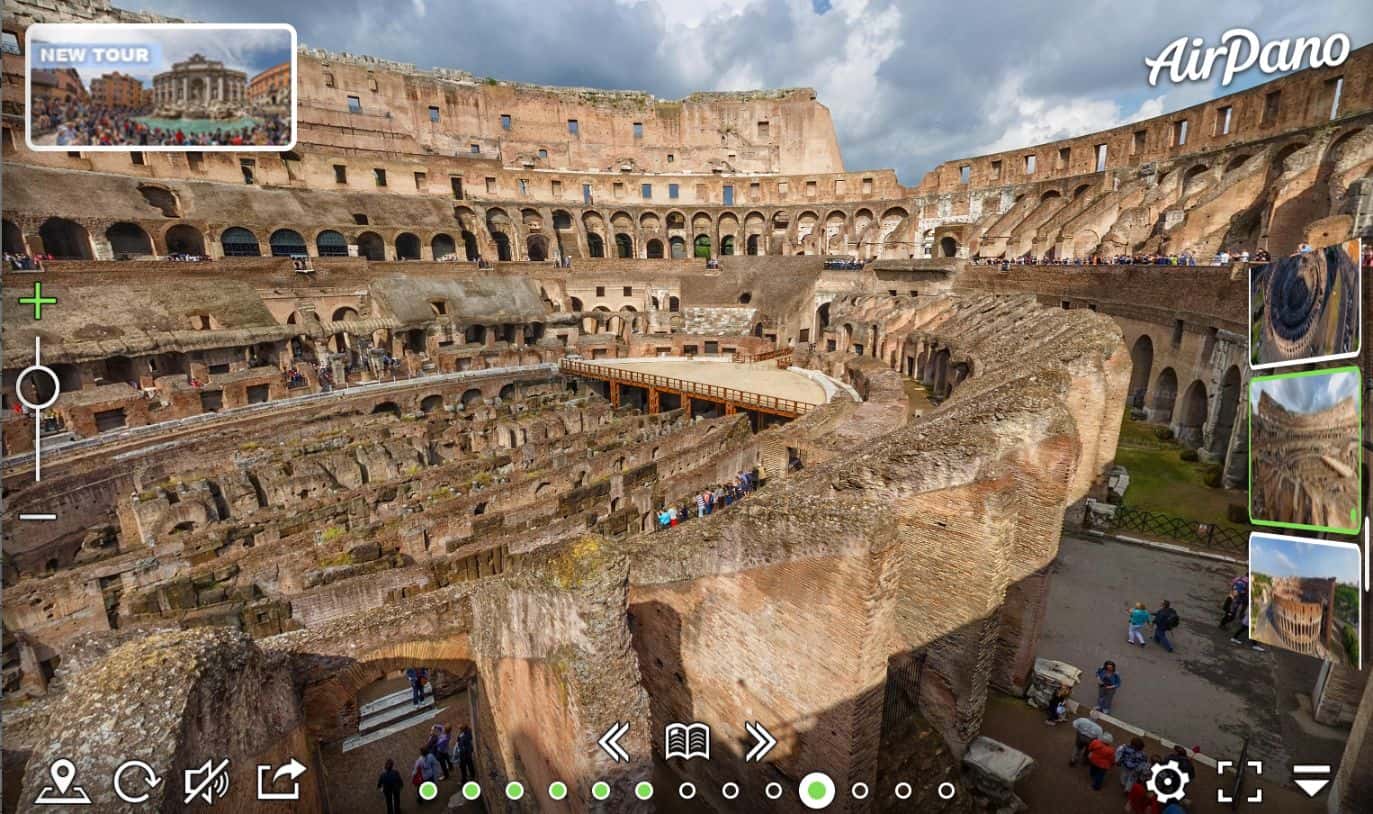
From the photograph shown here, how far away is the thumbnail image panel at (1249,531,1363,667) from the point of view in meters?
6.05

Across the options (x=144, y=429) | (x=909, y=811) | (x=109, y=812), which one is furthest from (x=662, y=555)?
(x=144, y=429)

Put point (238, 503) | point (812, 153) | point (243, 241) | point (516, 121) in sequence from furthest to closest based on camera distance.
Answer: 1. point (812, 153)
2. point (516, 121)
3. point (243, 241)
4. point (238, 503)

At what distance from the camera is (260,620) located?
10.2m

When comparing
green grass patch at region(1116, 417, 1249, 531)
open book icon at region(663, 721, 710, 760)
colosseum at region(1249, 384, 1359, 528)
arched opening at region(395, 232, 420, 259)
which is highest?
arched opening at region(395, 232, 420, 259)

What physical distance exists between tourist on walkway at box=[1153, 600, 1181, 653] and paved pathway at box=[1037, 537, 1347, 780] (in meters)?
0.13

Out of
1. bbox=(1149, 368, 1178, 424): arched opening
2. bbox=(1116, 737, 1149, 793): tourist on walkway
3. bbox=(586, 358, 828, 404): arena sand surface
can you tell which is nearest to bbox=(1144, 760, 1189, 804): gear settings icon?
bbox=(1116, 737, 1149, 793): tourist on walkway

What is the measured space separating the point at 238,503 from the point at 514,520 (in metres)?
7.17

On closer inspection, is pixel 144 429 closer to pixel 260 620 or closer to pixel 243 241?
pixel 260 620

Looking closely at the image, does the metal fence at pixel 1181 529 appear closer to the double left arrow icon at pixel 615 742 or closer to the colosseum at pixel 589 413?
the colosseum at pixel 589 413

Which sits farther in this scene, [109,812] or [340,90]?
[340,90]

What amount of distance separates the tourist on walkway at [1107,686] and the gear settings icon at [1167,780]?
130 centimetres

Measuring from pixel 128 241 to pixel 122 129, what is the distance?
26.3 m

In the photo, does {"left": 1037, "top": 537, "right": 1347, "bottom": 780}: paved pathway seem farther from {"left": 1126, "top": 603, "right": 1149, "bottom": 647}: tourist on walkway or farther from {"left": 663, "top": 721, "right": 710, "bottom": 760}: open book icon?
{"left": 663, "top": 721, "right": 710, "bottom": 760}: open book icon

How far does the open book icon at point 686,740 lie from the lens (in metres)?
7.43
